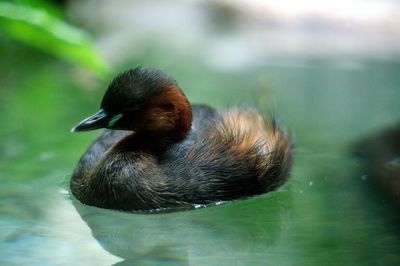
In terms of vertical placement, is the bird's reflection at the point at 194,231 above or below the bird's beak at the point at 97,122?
below

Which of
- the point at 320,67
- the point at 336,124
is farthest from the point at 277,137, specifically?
the point at 320,67

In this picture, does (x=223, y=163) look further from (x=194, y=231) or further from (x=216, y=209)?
(x=194, y=231)

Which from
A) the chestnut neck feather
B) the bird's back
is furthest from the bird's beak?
the bird's back

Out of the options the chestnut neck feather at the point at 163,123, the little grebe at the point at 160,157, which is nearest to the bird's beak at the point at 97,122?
the little grebe at the point at 160,157

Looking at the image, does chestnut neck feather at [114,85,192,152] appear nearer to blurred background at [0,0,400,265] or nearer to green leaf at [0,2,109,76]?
blurred background at [0,0,400,265]

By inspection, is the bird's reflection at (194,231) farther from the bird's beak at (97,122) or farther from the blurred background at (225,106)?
the bird's beak at (97,122)

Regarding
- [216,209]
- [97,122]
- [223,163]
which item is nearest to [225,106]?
[223,163]
